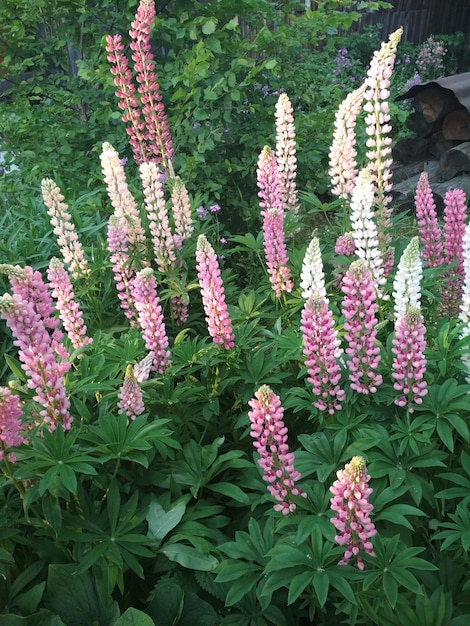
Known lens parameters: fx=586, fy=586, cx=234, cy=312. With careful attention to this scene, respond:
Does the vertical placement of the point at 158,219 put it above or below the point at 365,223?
below

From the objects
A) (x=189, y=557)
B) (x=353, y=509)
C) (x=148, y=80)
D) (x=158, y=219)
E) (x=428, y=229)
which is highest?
(x=148, y=80)

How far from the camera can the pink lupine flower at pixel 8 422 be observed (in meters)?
1.72

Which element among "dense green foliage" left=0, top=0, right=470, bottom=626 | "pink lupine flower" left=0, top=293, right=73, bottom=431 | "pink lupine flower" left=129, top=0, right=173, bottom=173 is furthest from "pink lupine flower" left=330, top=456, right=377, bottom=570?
"pink lupine flower" left=129, top=0, right=173, bottom=173

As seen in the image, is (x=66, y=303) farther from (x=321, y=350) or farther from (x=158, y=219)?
(x=321, y=350)

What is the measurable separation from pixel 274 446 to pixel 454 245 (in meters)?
1.70

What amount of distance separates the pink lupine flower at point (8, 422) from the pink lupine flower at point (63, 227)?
1.32 metres

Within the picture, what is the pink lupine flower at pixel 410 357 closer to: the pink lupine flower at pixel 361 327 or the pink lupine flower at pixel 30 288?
the pink lupine flower at pixel 361 327

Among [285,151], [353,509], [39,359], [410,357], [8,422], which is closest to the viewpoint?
[353,509]

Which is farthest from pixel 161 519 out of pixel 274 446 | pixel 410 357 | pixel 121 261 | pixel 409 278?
pixel 121 261

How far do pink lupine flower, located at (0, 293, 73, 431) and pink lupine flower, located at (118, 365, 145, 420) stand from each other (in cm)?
19

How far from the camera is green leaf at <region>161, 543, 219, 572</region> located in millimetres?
1960

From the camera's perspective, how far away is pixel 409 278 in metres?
2.16

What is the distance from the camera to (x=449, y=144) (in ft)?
23.0

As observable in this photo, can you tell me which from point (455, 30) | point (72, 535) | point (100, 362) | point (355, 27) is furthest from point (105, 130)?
point (455, 30)
